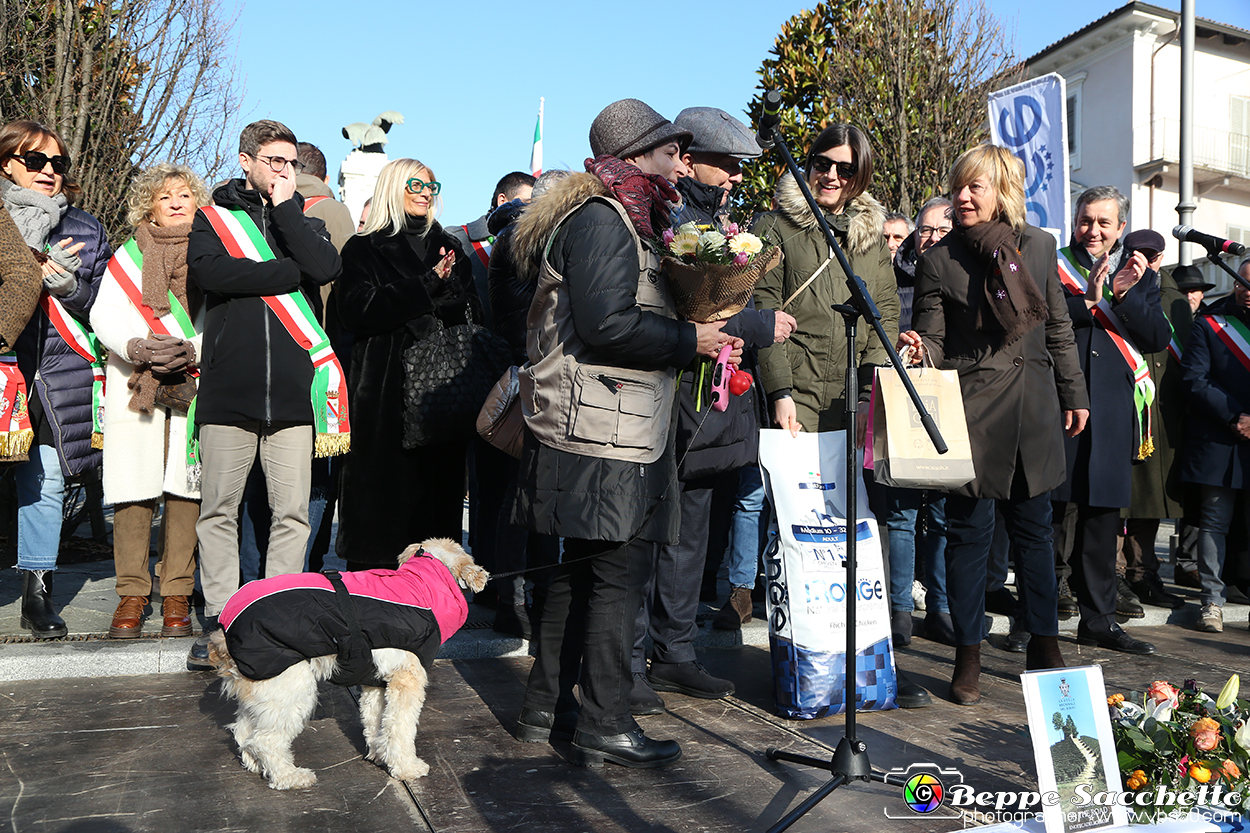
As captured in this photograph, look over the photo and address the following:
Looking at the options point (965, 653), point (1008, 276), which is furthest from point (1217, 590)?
point (1008, 276)

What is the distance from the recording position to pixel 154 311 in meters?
4.78

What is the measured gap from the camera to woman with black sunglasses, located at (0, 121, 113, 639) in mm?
4828

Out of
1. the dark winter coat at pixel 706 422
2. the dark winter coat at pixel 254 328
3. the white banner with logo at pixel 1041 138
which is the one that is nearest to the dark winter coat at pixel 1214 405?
the white banner with logo at pixel 1041 138

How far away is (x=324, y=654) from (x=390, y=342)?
2.07m

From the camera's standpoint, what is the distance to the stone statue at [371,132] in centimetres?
1596


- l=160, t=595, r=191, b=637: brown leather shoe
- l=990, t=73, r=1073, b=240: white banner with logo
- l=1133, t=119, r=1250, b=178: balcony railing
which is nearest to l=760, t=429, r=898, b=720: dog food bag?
l=160, t=595, r=191, b=637: brown leather shoe

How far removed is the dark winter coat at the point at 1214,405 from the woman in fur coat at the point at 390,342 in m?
4.59

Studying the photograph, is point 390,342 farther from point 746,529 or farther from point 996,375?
point 996,375

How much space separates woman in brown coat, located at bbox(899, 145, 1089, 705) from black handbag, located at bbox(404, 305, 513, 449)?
1.95m

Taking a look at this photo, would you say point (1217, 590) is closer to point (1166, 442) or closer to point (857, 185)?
point (1166, 442)

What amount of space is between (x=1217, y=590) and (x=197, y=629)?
18.7 feet

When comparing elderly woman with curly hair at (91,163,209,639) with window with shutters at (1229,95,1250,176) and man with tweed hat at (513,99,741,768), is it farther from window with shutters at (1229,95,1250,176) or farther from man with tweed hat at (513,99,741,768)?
window with shutters at (1229,95,1250,176)

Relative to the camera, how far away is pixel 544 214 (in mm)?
3451

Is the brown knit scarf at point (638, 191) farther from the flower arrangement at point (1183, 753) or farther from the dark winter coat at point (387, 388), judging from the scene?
the flower arrangement at point (1183, 753)
